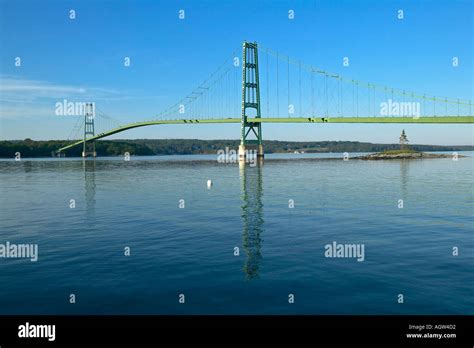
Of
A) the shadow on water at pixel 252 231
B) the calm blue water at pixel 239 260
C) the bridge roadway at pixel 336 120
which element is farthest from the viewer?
the bridge roadway at pixel 336 120

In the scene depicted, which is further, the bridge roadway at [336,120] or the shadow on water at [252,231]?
the bridge roadway at [336,120]

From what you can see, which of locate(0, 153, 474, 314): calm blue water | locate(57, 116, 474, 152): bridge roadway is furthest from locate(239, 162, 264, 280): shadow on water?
locate(57, 116, 474, 152): bridge roadway

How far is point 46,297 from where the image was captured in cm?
1148

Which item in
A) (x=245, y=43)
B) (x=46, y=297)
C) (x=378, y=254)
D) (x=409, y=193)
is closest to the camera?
(x=46, y=297)

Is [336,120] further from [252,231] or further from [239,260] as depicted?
[239,260]

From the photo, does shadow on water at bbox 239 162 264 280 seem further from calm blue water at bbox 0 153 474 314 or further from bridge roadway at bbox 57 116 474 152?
bridge roadway at bbox 57 116 474 152

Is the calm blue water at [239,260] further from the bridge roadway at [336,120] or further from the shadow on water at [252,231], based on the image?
the bridge roadway at [336,120]

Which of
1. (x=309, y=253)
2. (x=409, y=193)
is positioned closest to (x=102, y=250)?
(x=309, y=253)

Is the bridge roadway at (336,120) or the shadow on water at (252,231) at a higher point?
the bridge roadway at (336,120)

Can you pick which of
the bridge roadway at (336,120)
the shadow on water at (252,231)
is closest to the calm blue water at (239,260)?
the shadow on water at (252,231)

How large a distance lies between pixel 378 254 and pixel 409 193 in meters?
Answer: 22.8

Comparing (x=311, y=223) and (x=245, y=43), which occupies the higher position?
(x=245, y=43)

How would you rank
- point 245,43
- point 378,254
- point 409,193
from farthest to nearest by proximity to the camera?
1. point 245,43
2. point 409,193
3. point 378,254
